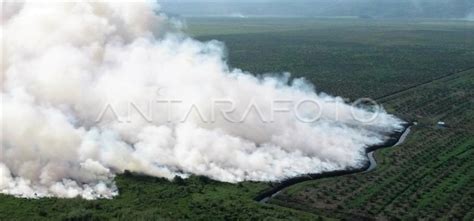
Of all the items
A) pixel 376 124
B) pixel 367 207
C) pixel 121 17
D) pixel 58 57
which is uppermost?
pixel 121 17

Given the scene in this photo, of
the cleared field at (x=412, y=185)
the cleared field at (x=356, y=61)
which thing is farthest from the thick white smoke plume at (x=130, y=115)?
the cleared field at (x=356, y=61)

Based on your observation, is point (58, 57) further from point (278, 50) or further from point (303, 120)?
point (278, 50)

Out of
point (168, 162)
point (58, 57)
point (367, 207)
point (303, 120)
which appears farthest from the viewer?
point (303, 120)

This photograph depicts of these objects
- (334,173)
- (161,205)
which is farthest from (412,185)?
(161,205)

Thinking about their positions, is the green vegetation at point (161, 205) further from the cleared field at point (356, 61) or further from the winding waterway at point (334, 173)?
the cleared field at point (356, 61)

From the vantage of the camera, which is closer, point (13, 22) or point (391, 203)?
point (391, 203)

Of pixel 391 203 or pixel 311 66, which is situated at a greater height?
pixel 311 66

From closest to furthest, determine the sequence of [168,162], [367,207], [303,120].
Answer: [367,207], [168,162], [303,120]

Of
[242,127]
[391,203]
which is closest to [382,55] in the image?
[242,127]

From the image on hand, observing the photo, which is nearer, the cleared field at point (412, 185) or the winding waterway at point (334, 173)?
the cleared field at point (412, 185)
